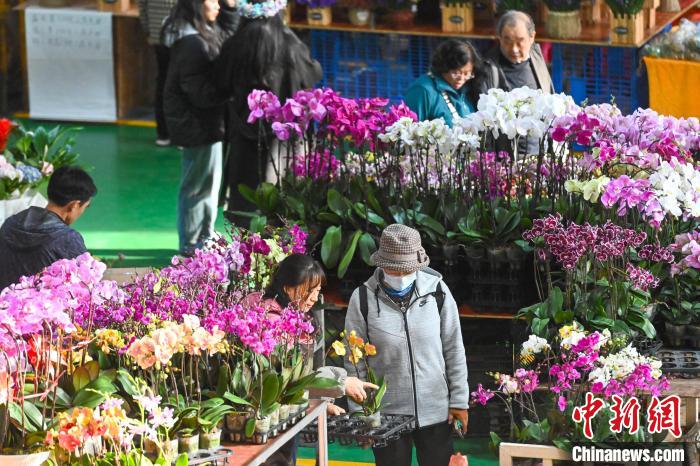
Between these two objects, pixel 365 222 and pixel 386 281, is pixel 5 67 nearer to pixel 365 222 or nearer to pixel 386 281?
pixel 365 222

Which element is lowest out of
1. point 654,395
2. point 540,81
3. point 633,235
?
point 654,395

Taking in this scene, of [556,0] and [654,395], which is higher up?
[556,0]

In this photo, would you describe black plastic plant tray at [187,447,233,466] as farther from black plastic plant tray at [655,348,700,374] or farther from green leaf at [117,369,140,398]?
black plastic plant tray at [655,348,700,374]

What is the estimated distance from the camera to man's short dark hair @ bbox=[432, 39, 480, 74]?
22.2 feet

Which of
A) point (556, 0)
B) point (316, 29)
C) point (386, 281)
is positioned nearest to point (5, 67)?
point (316, 29)

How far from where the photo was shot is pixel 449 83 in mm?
6898

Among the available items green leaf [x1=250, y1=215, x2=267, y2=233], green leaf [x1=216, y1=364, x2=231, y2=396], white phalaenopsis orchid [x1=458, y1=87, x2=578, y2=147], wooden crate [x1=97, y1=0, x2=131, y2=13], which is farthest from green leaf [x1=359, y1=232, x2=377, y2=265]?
wooden crate [x1=97, y1=0, x2=131, y2=13]

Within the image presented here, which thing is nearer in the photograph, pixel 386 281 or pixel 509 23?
pixel 386 281

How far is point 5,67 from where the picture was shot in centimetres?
1204

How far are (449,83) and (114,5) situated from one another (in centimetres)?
525

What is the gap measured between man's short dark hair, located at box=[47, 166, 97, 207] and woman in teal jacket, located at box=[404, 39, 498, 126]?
82.0 inches

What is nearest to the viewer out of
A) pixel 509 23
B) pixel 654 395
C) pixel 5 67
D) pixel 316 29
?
pixel 654 395

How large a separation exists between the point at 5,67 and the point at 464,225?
24.8ft

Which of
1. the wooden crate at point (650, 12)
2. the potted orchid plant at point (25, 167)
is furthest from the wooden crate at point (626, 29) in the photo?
the potted orchid plant at point (25, 167)
